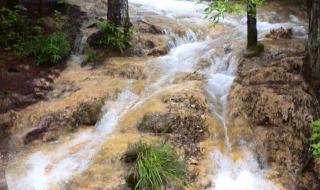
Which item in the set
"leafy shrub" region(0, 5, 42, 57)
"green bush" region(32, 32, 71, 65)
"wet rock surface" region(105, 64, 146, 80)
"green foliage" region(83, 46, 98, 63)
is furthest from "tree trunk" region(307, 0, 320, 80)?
"leafy shrub" region(0, 5, 42, 57)

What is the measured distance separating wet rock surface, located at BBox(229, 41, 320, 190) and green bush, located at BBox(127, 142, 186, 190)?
1490mm

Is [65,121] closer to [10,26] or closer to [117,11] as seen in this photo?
[117,11]

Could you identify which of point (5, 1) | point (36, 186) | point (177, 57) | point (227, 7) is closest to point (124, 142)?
point (36, 186)

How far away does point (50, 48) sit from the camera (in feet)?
38.3

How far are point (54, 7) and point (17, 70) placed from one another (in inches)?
142

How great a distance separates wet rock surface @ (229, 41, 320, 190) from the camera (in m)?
7.89

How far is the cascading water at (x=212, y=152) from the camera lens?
25.6 feet

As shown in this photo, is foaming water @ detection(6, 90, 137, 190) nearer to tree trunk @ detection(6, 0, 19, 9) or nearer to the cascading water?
the cascading water

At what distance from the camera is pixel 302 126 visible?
325 inches

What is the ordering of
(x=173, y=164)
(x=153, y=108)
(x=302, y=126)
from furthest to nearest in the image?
(x=153, y=108) → (x=302, y=126) → (x=173, y=164)

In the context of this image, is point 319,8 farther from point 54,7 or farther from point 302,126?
point 54,7

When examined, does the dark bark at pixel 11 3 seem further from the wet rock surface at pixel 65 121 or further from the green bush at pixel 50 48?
the wet rock surface at pixel 65 121

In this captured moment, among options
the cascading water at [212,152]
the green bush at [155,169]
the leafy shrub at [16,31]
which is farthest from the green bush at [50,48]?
the green bush at [155,169]

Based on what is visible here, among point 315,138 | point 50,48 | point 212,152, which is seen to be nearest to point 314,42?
point 315,138
